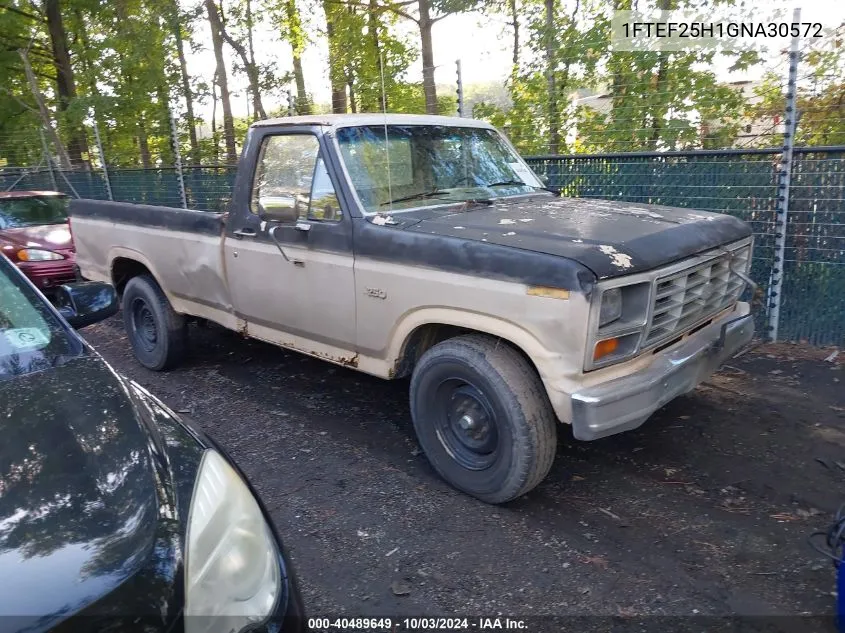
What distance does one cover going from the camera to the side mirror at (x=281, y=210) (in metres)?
4.00

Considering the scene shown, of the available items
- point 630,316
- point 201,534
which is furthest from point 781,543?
point 201,534

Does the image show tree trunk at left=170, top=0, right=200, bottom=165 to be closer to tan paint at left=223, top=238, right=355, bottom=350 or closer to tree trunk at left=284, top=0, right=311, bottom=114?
tree trunk at left=284, top=0, right=311, bottom=114

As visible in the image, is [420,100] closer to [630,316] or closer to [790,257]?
[790,257]

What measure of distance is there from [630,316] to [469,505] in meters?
1.32

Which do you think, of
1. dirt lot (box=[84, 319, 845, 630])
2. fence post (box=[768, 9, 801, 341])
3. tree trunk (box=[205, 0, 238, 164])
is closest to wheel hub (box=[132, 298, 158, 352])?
dirt lot (box=[84, 319, 845, 630])

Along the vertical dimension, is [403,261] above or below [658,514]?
above

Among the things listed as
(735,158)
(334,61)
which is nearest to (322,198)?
(735,158)

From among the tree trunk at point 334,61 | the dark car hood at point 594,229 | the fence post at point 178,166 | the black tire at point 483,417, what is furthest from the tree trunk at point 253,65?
the black tire at point 483,417

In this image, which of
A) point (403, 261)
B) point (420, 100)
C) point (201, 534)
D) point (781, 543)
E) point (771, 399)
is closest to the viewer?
point (201, 534)

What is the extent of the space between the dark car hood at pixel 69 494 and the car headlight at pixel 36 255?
7.15 metres

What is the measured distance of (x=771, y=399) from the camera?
4738 millimetres

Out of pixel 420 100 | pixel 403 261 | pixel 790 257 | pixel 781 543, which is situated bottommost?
pixel 781 543

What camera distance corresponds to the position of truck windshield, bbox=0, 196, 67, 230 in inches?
368

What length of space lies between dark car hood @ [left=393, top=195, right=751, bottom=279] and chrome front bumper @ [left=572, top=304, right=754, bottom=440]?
504 millimetres
